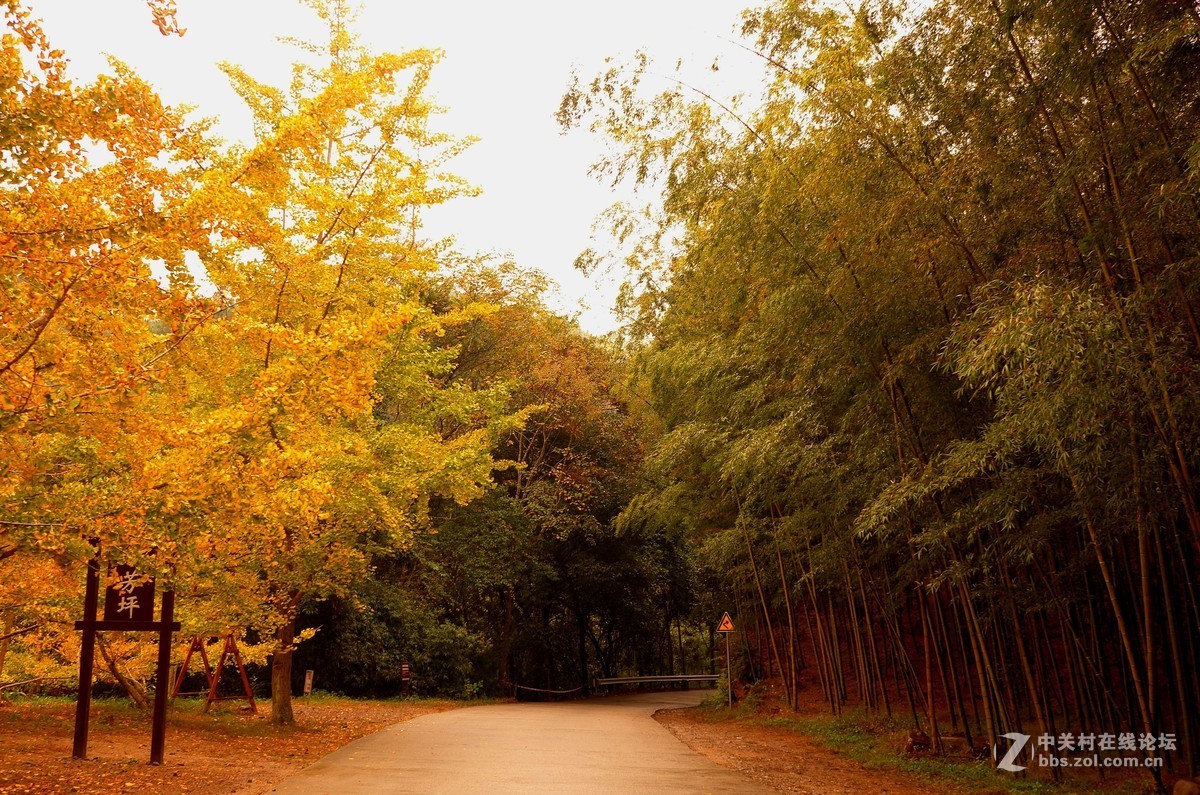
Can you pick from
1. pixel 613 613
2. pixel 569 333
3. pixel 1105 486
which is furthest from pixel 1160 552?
pixel 613 613

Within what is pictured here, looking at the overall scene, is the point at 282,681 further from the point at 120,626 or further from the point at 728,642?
the point at 728,642

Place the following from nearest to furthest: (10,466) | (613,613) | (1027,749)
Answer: (10,466) < (1027,749) < (613,613)

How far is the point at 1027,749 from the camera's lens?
288 inches

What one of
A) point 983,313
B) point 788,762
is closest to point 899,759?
point 788,762

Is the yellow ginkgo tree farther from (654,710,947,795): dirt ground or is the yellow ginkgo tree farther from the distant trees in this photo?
the distant trees

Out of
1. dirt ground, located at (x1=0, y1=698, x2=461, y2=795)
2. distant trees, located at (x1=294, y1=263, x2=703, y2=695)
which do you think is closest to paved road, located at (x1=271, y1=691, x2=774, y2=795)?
dirt ground, located at (x1=0, y1=698, x2=461, y2=795)

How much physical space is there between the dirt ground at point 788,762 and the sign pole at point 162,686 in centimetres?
523

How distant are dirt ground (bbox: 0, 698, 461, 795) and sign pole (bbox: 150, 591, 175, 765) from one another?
0.17 metres

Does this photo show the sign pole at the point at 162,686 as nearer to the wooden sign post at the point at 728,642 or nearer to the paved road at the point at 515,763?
the paved road at the point at 515,763

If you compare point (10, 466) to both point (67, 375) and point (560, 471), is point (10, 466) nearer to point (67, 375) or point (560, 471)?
point (67, 375)

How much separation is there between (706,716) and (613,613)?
375 inches

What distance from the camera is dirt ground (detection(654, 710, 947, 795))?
23.3 feet

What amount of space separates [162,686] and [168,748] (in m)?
1.91

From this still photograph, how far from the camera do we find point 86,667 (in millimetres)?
7016
